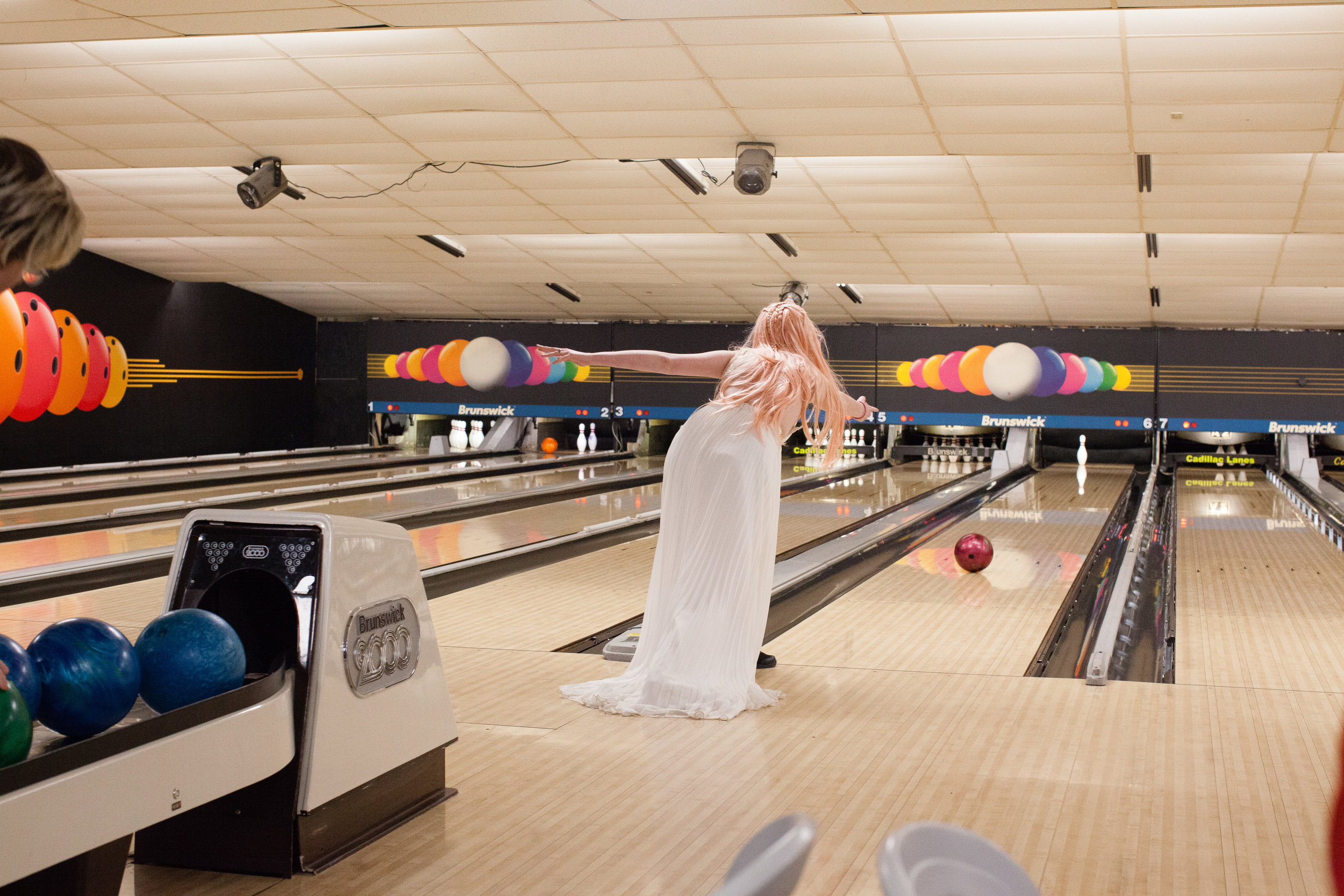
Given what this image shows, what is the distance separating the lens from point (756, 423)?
327 centimetres

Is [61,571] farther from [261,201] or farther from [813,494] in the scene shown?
[813,494]

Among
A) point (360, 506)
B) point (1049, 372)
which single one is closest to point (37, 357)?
point (360, 506)

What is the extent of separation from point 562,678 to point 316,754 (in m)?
1.65

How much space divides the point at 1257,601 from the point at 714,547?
10.2ft

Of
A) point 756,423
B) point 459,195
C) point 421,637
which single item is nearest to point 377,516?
point 459,195

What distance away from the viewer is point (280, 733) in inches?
76.1

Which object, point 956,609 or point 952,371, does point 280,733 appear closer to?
point 956,609

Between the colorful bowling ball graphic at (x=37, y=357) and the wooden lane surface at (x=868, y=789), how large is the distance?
3.97 m

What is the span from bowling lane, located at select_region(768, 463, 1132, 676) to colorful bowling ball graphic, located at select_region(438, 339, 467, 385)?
22.9 feet

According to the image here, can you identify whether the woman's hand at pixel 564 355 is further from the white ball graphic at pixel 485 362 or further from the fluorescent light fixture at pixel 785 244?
the white ball graphic at pixel 485 362

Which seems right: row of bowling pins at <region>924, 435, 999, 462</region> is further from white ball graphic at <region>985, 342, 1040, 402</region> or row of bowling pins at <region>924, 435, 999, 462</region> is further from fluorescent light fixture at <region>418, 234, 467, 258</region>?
fluorescent light fixture at <region>418, 234, 467, 258</region>

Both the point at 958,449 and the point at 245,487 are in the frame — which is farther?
the point at 958,449

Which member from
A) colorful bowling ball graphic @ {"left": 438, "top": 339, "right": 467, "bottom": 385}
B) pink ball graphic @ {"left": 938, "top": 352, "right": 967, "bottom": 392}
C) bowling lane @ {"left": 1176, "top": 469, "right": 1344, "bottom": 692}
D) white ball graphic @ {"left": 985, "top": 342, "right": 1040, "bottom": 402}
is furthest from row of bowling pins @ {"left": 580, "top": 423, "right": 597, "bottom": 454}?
bowling lane @ {"left": 1176, "top": 469, "right": 1344, "bottom": 692}

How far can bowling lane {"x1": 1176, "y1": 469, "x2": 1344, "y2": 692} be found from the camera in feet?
12.6
